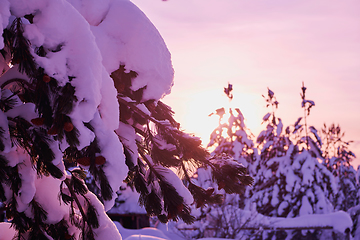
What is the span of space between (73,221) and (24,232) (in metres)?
0.39

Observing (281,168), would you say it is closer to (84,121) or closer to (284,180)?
(284,180)

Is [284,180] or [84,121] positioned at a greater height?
[84,121]

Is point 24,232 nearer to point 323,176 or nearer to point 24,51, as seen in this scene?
point 24,51

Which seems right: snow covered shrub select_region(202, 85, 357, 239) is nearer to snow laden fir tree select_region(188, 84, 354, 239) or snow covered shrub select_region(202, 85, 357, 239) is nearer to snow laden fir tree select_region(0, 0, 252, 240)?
snow laden fir tree select_region(188, 84, 354, 239)

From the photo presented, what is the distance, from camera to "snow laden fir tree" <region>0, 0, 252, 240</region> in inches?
84.6

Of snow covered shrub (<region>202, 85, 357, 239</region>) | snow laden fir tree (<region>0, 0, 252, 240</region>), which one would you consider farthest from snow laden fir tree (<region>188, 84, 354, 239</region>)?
snow laden fir tree (<region>0, 0, 252, 240</region>)

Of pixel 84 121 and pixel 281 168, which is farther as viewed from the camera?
pixel 281 168

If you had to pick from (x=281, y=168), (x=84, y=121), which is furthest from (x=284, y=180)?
(x=84, y=121)

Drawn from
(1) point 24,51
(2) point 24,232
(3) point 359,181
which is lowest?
(3) point 359,181

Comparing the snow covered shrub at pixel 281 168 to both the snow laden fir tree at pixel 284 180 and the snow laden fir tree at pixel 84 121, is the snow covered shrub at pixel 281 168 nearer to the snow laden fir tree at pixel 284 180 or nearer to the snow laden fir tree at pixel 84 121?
the snow laden fir tree at pixel 284 180

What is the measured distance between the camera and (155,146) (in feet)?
11.3

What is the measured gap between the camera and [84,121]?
6.92ft

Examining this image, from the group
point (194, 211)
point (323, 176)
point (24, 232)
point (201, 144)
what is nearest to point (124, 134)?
point (201, 144)

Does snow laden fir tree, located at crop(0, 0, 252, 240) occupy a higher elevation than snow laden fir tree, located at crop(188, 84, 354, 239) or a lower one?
higher
